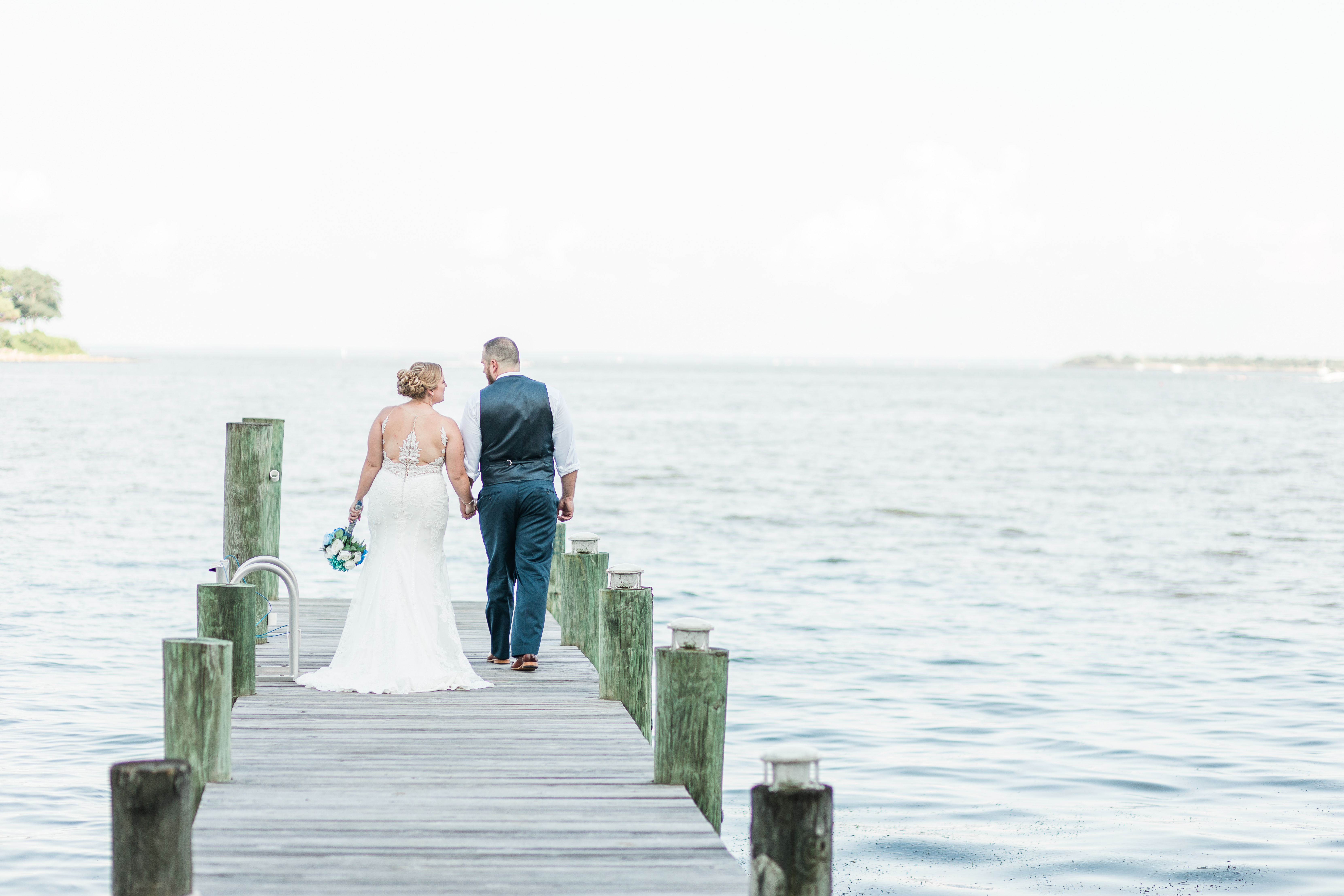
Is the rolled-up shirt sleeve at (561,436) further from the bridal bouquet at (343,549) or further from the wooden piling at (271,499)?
the wooden piling at (271,499)

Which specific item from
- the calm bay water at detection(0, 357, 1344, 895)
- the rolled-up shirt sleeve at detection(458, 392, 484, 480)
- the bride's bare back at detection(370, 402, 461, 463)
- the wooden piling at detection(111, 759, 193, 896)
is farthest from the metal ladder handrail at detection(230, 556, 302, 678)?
the wooden piling at detection(111, 759, 193, 896)

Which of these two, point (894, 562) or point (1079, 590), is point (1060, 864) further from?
point (894, 562)

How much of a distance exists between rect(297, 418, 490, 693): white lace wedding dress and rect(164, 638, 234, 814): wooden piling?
1.86 metres

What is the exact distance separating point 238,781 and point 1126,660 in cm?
1061

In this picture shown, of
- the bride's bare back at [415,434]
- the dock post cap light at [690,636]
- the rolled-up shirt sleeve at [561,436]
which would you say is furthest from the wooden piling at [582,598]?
the dock post cap light at [690,636]

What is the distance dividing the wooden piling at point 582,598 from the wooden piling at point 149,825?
16.7 feet

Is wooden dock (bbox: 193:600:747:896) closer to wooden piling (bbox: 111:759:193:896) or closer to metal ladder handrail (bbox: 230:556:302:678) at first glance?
metal ladder handrail (bbox: 230:556:302:678)

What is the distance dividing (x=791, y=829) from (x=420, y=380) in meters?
3.94

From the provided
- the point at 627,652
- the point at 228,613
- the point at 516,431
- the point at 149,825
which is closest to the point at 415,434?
the point at 516,431

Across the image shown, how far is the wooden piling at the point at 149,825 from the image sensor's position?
13.1ft

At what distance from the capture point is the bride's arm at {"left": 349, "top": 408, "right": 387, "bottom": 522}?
755 centimetres

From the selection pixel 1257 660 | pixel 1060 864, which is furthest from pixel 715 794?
pixel 1257 660

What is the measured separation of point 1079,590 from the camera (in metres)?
19.8

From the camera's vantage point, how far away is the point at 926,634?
15.6 meters
